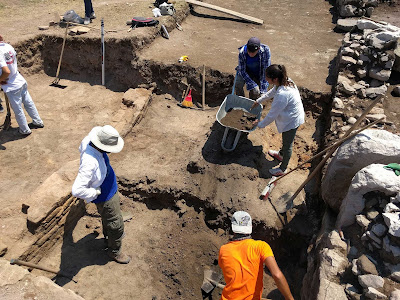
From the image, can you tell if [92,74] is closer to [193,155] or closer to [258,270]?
[193,155]

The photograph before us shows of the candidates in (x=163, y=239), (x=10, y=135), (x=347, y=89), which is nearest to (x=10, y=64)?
(x=10, y=135)

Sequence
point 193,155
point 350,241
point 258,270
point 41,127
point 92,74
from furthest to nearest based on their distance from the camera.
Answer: point 92,74 < point 41,127 < point 193,155 < point 350,241 < point 258,270

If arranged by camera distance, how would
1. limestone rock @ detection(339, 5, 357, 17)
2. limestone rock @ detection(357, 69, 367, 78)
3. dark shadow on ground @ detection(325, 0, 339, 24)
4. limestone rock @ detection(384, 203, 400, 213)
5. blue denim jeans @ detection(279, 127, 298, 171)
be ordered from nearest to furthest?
limestone rock @ detection(384, 203, 400, 213) < blue denim jeans @ detection(279, 127, 298, 171) < limestone rock @ detection(357, 69, 367, 78) < limestone rock @ detection(339, 5, 357, 17) < dark shadow on ground @ detection(325, 0, 339, 24)

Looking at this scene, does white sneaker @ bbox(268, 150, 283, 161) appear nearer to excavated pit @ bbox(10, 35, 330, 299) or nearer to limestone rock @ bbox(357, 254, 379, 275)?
excavated pit @ bbox(10, 35, 330, 299)

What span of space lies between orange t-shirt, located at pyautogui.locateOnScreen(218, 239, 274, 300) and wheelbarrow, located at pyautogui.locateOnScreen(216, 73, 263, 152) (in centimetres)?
265

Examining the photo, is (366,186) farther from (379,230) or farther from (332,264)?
(332,264)

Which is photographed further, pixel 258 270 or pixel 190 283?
pixel 190 283

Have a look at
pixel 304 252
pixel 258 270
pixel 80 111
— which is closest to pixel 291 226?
pixel 304 252

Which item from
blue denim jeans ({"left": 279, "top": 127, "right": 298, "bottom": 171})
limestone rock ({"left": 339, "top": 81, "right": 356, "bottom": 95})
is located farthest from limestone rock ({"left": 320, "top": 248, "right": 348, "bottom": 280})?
limestone rock ({"left": 339, "top": 81, "right": 356, "bottom": 95})

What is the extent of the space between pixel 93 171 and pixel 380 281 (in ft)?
10.5

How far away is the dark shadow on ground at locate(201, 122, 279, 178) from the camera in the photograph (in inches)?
219

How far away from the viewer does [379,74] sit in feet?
21.7

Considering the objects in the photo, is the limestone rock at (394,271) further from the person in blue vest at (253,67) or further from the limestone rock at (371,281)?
the person in blue vest at (253,67)

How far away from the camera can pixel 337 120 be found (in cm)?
605
